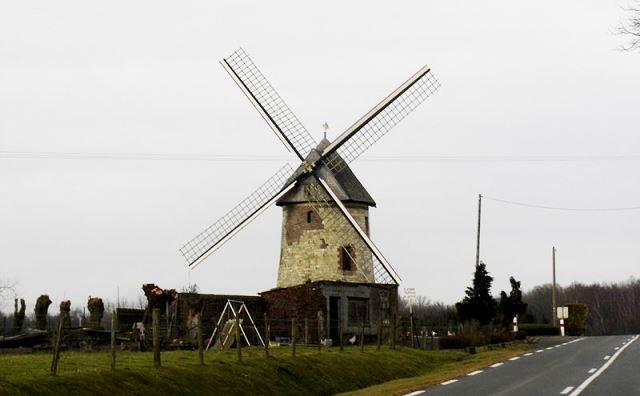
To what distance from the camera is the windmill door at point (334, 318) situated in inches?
2211

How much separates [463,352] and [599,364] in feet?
44.7

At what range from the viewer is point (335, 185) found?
60.8 metres

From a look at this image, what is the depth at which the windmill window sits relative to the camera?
197ft

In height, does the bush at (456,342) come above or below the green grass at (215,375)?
above

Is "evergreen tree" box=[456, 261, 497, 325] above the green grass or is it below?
above

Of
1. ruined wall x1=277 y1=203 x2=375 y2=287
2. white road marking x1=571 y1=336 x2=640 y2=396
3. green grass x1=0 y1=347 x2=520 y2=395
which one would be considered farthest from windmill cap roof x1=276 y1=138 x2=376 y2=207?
white road marking x1=571 y1=336 x2=640 y2=396

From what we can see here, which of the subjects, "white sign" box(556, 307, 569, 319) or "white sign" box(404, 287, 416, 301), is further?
"white sign" box(556, 307, 569, 319)

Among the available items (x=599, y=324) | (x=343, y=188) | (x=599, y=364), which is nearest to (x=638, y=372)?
(x=599, y=364)

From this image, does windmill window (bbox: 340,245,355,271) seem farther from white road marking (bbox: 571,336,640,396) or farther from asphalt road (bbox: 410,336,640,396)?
white road marking (bbox: 571,336,640,396)

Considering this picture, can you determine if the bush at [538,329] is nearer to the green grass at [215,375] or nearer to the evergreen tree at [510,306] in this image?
the evergreen tree at [510,306]

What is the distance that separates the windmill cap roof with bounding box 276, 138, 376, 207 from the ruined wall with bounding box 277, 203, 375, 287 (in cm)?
49

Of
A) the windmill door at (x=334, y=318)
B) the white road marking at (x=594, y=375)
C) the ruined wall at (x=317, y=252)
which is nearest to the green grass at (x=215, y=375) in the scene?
the white road marking at (x=594, y=375)

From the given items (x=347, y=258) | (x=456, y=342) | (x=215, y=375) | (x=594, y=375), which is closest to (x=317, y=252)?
(x=347, y=258)

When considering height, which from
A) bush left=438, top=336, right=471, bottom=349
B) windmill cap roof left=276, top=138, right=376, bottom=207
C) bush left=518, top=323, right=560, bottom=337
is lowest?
bush left=438, top=336, right=471, bottom=349
